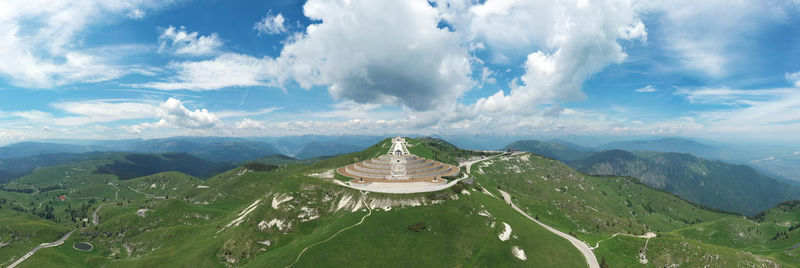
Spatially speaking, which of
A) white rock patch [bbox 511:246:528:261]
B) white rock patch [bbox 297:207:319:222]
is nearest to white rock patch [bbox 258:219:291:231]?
white rock patch [bbox 297:207:319:222]

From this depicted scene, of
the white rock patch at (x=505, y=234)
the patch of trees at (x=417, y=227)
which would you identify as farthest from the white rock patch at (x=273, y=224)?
the white rock patch at (x=505, y=234)

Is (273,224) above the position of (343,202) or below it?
below

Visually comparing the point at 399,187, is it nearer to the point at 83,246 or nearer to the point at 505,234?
the point at 505,234

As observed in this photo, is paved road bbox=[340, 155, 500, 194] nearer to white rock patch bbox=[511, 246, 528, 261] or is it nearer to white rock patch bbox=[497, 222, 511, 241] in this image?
white rock patch bbox=[497, 222, 511, 241]

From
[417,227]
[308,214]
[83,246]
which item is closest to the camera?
→ [417,227]

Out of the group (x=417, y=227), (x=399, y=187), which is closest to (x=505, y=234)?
(x=417, y=227)

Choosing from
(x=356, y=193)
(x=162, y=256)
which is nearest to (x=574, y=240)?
(x=356, y=193)
